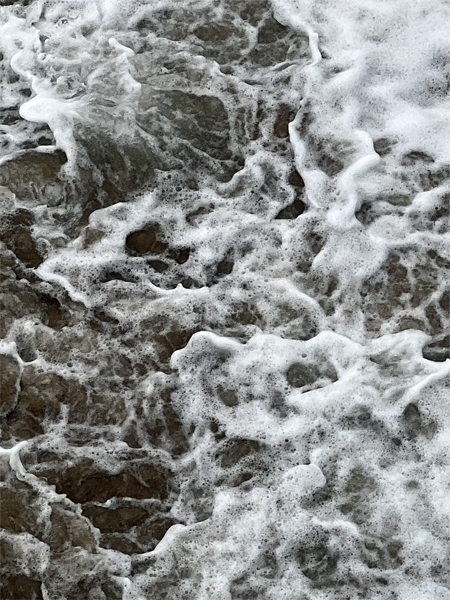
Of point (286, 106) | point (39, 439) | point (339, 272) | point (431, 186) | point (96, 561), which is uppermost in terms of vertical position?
point (286, 106)

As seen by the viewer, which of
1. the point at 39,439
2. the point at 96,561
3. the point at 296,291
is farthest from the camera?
the point at 296,291

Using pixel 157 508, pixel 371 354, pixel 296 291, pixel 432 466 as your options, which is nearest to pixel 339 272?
pixel 296 291

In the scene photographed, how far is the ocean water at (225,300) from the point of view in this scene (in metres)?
2.68

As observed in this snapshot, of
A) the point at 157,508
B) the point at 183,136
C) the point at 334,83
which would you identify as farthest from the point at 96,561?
the point at 334,83

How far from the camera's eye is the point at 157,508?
2785 millimetres

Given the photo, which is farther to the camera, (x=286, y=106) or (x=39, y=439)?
(x=286, y=106)

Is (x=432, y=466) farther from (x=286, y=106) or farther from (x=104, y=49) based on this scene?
(x=104, y=49)

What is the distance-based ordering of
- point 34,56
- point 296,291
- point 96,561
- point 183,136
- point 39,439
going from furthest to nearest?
point 34,56 < point 183,136 < point 296,291 < point 39,439 < point 96,561

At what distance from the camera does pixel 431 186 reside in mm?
3279

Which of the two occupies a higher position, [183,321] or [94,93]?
[94,93]

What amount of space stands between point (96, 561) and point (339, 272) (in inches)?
67.4

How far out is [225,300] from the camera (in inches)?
123

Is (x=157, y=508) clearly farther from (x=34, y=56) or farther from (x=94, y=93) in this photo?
(x=34, y=56)

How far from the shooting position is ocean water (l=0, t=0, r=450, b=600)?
2.68 metres
